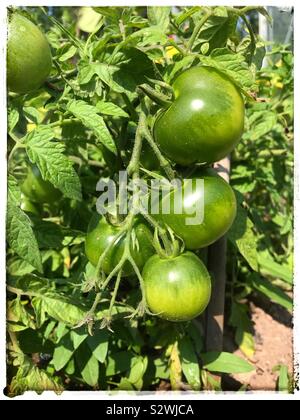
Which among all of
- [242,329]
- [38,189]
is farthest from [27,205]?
[242,329]

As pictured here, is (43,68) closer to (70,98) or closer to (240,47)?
(70,98)

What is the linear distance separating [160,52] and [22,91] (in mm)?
271

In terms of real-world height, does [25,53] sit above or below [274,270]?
above

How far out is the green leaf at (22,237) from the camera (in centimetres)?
86

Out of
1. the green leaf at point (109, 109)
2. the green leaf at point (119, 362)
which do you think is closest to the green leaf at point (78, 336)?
the green leaf at point (119, 362)

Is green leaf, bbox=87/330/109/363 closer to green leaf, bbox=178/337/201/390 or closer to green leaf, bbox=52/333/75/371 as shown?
green leaf, bbox=52/333/75/371

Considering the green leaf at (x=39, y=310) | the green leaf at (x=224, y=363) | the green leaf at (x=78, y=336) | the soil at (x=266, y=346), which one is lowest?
the soil at (x=266, y=346)

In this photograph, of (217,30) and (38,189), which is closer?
(217,30)

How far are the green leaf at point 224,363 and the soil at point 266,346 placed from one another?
0.19m

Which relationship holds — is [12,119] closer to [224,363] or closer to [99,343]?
[99,343]

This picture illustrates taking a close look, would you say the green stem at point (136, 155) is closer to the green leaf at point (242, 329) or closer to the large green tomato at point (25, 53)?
the large green tomato at point (25, 53)

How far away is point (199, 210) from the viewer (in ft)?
2.71

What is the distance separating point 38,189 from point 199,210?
0.51 meters

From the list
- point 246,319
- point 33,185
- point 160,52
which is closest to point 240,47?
point 160,52
